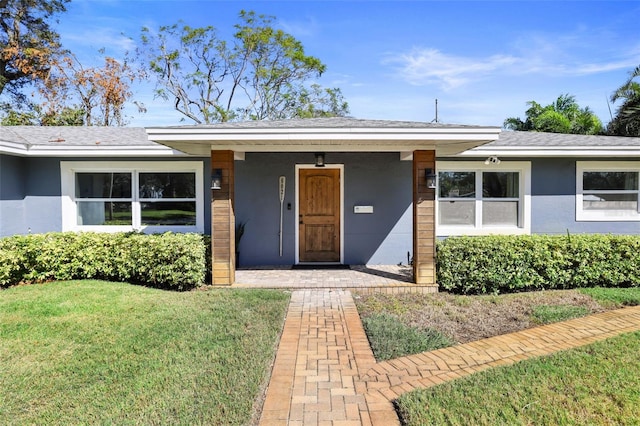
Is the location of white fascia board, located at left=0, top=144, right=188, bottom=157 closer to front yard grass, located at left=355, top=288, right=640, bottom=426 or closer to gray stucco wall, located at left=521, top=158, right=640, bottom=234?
front yard grass, located at left=355, top=288, right=640, bottom=426

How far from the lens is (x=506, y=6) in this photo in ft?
30.1

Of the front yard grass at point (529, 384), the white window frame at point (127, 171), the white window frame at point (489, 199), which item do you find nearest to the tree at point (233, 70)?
→ the white window frame at point (127, 171)

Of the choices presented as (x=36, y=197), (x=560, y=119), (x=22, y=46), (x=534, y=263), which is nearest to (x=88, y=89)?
(x=22, y=46)

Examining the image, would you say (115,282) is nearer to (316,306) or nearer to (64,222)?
(64,222)

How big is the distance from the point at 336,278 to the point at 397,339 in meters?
2.93

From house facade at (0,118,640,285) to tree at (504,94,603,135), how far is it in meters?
13.2

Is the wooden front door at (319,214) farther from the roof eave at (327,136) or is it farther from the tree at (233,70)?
the tree at (233,70)

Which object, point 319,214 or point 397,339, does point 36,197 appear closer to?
point 319,214

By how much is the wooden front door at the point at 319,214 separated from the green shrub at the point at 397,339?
3712mm

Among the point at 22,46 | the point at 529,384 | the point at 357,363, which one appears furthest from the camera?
the point at 22,46

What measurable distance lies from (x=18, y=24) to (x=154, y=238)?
85.7ft

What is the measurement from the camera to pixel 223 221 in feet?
21.1

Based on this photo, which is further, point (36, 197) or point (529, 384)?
point (36, 197)

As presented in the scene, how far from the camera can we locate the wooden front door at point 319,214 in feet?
27.6
